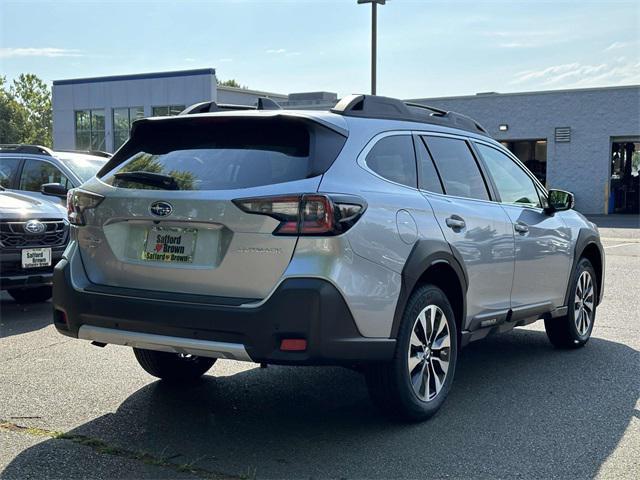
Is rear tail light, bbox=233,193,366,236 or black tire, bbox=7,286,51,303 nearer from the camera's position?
rear tail light, bbox=233,193,366,236

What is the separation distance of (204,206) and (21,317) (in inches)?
186

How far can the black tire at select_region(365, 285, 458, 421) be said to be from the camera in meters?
4.21

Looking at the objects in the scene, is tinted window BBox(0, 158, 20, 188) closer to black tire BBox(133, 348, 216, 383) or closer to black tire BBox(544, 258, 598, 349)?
black tire BBox(133, 348, 216, 383)

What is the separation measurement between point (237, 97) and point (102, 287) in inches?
1515

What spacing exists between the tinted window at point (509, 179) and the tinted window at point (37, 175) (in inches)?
258

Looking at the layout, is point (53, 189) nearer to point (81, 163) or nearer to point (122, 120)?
point (81, 163)

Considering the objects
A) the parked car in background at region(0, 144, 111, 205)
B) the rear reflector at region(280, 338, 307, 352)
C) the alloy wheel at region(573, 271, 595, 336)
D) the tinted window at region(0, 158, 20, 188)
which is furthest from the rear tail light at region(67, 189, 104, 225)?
the tinted window at region(0, 158, 20, 188)

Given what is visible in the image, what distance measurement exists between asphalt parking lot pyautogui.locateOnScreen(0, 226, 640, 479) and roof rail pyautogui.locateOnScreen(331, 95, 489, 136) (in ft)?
6.02

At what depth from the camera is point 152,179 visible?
418 centimetres

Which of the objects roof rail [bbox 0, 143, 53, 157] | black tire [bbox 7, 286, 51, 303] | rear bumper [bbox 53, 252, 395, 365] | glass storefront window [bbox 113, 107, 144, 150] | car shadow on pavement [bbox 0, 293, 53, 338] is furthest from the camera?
glass storefront window [bbox 113, 107, 144, 150]

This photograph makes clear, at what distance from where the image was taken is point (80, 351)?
6293 millimetres

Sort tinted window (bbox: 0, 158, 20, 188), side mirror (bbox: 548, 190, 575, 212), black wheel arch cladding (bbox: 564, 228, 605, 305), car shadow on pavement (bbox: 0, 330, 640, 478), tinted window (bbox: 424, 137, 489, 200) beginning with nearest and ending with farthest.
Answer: car shadow on pavement (bbox: 0, 330, 640, 478), tinted window (bbox: 424, 137, 489, 200), side mirror (bbox: 548, 190, 575, 212), black wheel arch cladding (bbox: 564, 228, 605, 305), tinted window (bbox: 0, 158, 20, 188)

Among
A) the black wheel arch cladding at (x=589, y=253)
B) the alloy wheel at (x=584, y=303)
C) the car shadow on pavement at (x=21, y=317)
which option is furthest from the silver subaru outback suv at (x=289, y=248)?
the car shadow on pavement at (x=21, y=317)

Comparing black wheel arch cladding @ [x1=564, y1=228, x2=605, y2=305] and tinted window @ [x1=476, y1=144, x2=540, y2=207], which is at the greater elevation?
tinted window @ [x1=476, y1=144, x2=540, y2=207]
